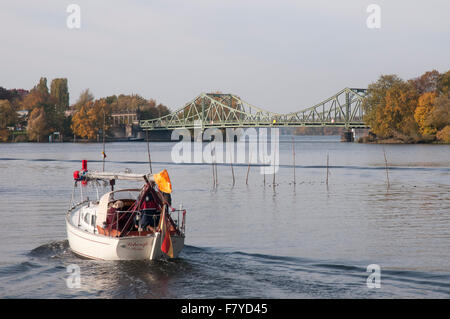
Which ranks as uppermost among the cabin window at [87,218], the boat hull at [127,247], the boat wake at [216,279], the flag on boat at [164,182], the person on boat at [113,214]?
the flag on boat at [164,182]

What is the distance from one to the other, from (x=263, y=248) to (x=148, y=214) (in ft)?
18.5

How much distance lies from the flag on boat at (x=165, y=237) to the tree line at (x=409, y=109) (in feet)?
338

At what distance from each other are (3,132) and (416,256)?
6291 inches

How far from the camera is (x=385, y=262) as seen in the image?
840 inches

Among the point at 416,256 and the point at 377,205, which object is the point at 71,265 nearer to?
the point at 416,256

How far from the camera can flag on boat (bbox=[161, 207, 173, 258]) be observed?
1938cm

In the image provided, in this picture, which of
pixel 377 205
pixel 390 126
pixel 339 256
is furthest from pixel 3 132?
pixel 339 256

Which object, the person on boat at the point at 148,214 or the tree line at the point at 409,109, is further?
the tree line at the point at 409,109

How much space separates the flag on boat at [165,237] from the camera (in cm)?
1938

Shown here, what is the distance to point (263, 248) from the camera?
23750 mm

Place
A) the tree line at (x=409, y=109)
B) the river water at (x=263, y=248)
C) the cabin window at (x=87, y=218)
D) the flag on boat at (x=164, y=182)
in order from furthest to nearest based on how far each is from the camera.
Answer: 1. the tree line at (x=409, y=109)
2. the cabin window at (x=87, y=218)
3. the flag on boat at (x=164, y=182)
4. the river water at (x=263, y=248)

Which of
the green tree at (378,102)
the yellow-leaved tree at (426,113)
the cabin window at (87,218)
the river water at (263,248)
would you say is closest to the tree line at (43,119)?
the green tree at (378,102)

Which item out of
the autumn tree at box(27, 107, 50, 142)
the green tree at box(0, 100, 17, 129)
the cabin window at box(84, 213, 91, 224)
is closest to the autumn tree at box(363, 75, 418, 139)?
the autumn tree at box(27, 107, 50, 142)

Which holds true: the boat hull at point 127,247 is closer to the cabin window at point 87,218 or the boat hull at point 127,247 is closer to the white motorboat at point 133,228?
the white motorboat at point 133,228
